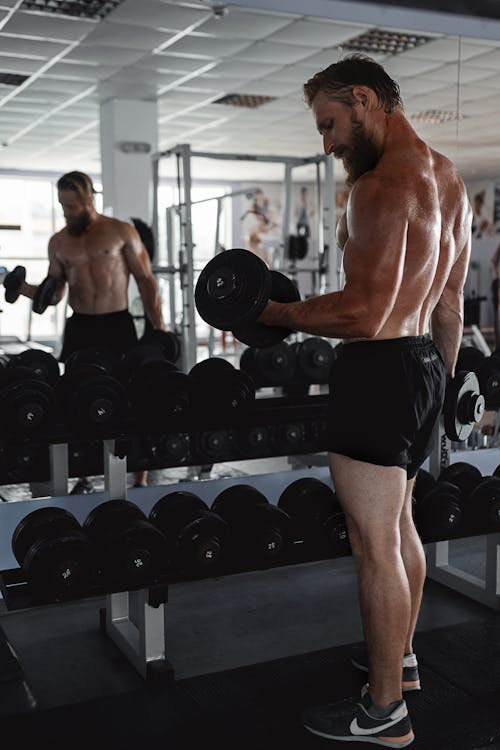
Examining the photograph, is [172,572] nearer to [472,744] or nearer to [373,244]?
[472,744]

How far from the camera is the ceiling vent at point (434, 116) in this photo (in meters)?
7.96

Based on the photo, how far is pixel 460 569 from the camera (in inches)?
118

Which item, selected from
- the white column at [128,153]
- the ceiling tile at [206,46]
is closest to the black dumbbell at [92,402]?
the ceiling tile at [206,46]

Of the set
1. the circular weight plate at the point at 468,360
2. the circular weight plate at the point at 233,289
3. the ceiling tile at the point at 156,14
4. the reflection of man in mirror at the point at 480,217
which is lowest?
the circular weight plate at the point at 468,360

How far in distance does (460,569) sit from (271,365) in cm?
105

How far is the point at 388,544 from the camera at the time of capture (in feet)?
5.78

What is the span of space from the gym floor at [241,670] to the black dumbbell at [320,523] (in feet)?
1.04

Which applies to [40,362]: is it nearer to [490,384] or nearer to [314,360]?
[314,360]

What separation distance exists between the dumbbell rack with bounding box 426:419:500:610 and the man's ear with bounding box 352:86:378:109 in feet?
4.57

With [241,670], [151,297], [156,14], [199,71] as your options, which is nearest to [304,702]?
[241,670]

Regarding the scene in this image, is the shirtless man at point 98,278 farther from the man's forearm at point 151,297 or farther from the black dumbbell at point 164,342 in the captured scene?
the black dumbbell at point 164,342

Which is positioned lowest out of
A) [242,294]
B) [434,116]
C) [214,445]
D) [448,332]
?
[214,445]

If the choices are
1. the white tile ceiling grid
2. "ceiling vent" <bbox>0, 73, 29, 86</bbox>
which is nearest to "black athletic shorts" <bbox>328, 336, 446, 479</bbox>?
the white tile ceiling grid

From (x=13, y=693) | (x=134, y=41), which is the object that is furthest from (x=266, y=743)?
Answer: (x=134, y=41)
